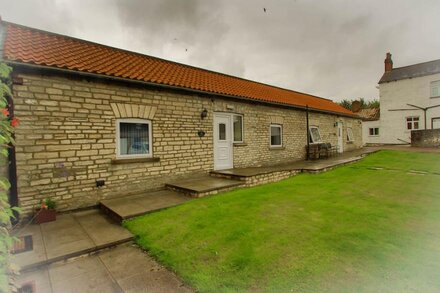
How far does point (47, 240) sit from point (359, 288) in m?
4.85

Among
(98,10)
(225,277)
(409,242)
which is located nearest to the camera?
(225,277)

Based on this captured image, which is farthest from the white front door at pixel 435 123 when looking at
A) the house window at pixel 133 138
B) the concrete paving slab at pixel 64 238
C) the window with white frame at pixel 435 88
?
the concrete paving slab at pixel 64 238

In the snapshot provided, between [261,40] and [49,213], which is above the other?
[261,40]

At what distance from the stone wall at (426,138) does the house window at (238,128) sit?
18.0m

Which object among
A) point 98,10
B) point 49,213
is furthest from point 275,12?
point 49,213

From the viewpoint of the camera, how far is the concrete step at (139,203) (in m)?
4.83

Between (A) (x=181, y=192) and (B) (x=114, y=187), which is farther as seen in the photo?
(A) (x=181, y=192)

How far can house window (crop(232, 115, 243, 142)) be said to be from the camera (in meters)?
9.75

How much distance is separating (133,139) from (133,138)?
3 cm

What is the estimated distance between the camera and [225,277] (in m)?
2.63

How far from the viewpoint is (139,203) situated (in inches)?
218

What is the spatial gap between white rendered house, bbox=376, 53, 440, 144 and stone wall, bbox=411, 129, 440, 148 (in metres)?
4.90

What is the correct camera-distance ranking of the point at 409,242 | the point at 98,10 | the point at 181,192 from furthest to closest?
the point at 98,10 < the point at 181,192 < the point at 409,242

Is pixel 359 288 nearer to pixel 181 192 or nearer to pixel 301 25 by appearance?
pixel 181 192
